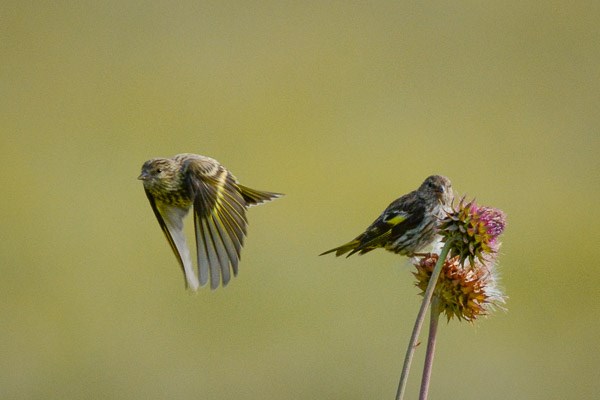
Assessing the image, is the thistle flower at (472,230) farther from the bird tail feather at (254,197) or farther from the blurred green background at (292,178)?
the bird tail feather at (254,197)

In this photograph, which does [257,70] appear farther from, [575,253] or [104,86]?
[575,253]

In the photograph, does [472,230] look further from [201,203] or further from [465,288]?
[201,203]

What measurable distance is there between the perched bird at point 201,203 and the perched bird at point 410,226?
2.02 feet

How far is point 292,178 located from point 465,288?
57.0 ft

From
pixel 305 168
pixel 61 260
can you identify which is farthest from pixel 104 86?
pixel 61 260

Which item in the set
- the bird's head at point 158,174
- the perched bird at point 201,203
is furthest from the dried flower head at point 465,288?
the bird's head at point 158,174

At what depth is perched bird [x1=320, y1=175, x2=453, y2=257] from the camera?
23.2ft

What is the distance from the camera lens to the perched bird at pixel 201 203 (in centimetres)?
689

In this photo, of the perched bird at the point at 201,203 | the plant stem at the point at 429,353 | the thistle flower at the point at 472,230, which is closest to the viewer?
the plant stem at the point at 429,353

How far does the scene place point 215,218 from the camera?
7.09m

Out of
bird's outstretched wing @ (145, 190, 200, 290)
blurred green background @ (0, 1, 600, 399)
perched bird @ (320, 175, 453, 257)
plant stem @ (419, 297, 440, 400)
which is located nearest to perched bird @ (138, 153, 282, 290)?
bird's outstretched wing @ (145, 190, 200, 290)

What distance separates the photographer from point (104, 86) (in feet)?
86.4

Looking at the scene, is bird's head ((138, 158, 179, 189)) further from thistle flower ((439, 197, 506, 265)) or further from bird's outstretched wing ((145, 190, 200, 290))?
thistle flower ((439, 197, 506, 265))

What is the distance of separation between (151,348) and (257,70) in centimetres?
1370
